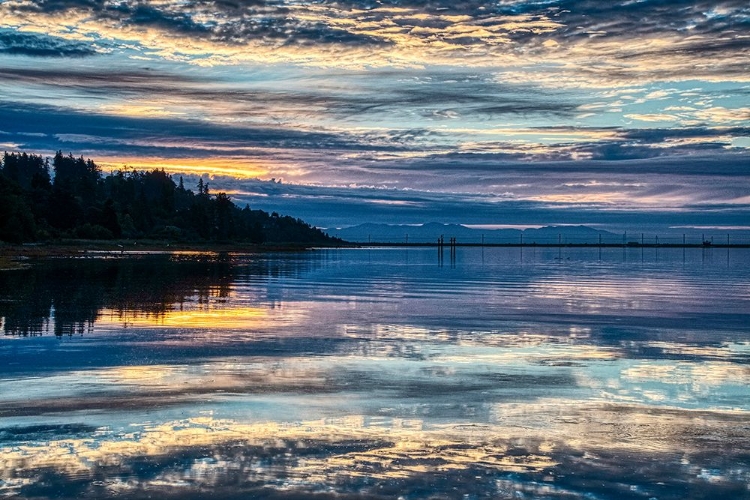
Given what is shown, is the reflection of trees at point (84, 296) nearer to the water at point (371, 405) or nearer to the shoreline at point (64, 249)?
the water at point (371, 405)

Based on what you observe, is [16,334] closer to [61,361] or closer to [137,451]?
[61,361]

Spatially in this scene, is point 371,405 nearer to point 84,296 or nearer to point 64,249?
point 84,296

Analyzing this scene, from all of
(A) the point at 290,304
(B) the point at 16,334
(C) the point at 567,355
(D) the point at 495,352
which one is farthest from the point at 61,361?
(A) the point at 290,304

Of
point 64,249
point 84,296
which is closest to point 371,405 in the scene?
point 84,296

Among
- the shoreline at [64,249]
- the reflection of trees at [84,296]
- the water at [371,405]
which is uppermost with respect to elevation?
the shoreline at [64,249]

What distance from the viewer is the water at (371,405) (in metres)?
11.5

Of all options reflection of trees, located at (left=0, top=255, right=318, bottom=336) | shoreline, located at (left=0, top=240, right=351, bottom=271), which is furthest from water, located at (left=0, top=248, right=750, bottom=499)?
shoreline, located at (left=0, top=240, right=351, bottom=271)

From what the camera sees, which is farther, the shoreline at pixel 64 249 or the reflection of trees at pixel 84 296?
the shoreline at pixel 64 249

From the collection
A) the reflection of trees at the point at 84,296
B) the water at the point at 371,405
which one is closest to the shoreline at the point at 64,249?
the reflection of trees at the point at 84,296

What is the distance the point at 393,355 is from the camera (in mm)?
23125

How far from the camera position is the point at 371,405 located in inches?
640

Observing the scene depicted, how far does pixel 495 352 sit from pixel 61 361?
1145cm

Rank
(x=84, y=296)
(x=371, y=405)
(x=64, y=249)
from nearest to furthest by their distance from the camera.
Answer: (x=371, y=405), (x=84, y=296), (x=64, y=249)

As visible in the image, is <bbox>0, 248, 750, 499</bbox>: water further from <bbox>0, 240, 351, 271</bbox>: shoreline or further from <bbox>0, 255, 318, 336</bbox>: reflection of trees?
<bbox>0, 240, 351, 271</bbox>: shoreline
